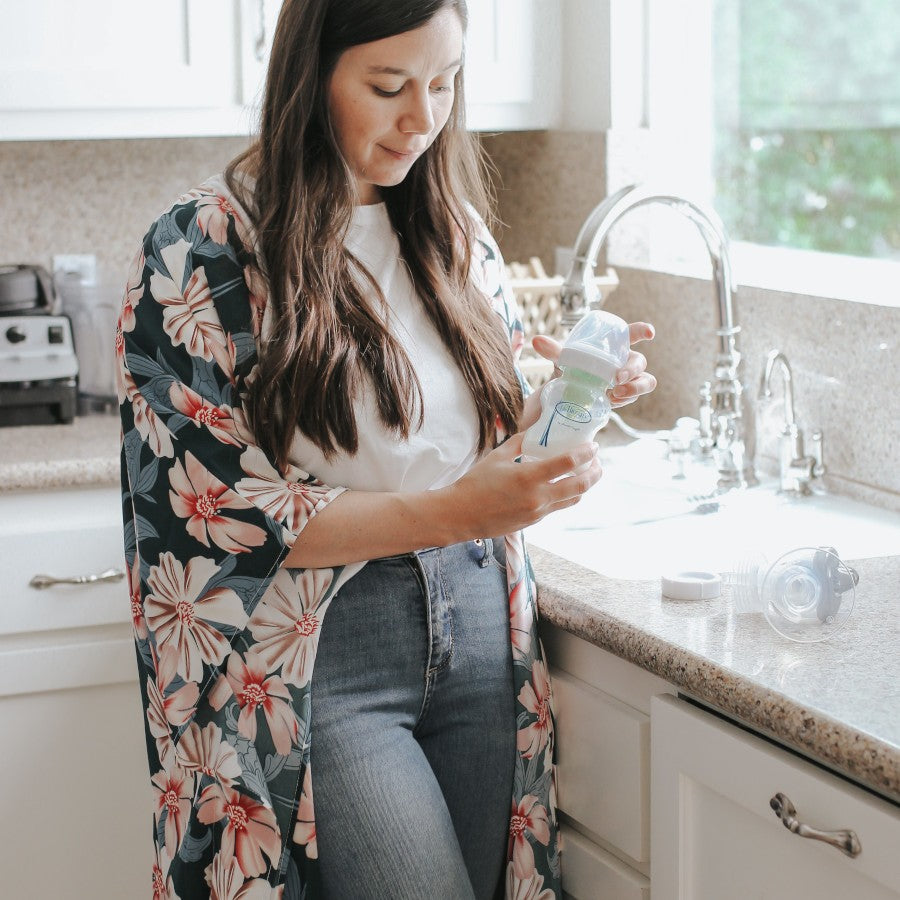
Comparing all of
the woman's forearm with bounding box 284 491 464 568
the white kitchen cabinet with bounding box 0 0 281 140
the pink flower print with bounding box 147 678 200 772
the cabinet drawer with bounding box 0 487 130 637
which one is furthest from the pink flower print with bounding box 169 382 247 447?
the white kitchen cabinet with bounding box 0 0 281 140

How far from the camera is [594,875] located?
1.29 m

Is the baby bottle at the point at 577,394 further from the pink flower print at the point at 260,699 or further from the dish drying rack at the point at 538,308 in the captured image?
the dish drying rack at the point at 538,308

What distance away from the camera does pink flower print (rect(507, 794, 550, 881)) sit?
50.3 inches

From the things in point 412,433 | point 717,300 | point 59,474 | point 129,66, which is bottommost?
point 59,474

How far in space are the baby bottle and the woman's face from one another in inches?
9.8

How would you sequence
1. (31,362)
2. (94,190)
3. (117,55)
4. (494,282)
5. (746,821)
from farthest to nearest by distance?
1. (94,190)
2. (31,362)
3. (117,55)
4. (494,282)
5. (746,821)

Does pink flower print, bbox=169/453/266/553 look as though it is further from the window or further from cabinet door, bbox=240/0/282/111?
cabinet door, bbox=240/0/282/111

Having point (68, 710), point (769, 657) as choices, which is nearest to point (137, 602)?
point (769, 657)

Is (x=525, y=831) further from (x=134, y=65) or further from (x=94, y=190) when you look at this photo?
(x=94, y=190)

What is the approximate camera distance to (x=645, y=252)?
2164 mm

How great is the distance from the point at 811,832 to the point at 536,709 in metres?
0.37

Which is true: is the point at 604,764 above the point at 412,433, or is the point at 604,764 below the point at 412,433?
below

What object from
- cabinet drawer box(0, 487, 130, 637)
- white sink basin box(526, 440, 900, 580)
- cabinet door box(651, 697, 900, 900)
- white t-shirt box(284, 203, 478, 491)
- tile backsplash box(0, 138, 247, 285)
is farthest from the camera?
tile backsplash box(0, 138, 247, 285)

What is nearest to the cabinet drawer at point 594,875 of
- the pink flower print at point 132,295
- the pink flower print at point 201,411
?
the pink flower print at point 201,411
